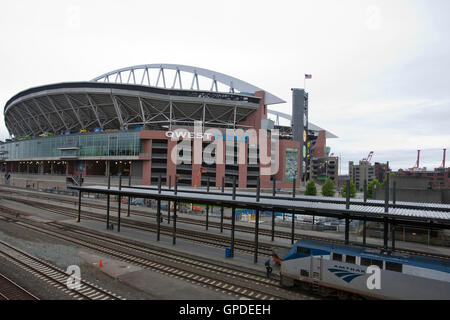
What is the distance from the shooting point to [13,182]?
406ft

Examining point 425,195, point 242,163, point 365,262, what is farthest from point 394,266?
point 242,163

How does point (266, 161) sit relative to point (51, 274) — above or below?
above

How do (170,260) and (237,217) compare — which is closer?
(170,260)

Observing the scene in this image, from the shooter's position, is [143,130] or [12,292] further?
[143,130]

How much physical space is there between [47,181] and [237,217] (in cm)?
8924

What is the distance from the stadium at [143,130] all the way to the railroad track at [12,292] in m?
60.7

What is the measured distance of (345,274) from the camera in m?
14.2

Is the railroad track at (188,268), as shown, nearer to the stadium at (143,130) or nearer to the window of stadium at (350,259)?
the window of stadium at (350,259)

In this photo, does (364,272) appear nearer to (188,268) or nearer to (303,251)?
(303,251)

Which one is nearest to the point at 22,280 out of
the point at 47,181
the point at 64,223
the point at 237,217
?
the point at 64,223

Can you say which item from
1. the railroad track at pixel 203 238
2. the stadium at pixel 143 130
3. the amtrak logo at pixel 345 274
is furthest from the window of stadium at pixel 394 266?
the stadium at pixel 143 130

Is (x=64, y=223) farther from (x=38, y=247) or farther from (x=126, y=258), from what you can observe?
(x=126, y=258)

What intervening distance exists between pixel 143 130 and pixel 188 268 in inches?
2670

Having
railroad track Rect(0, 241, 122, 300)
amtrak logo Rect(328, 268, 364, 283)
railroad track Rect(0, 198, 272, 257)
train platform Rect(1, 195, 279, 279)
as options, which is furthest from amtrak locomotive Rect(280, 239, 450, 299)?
railroad track Rect(0, 241, 122, 300)
